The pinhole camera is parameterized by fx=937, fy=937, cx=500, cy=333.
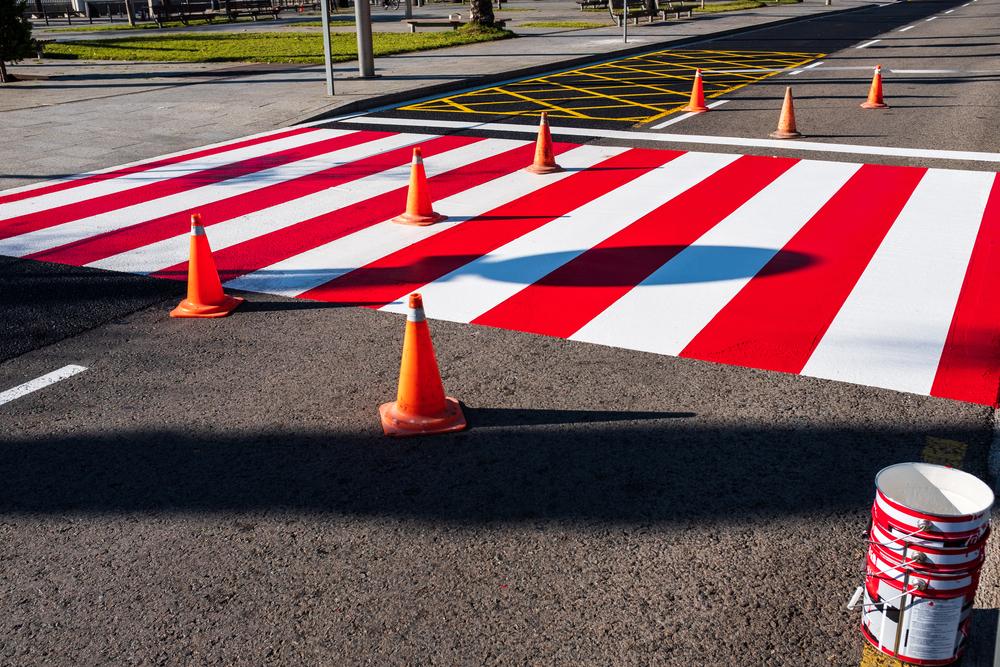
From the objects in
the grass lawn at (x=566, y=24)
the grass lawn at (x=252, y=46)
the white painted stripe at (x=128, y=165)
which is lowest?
the white painted stripe at (x=128, y=165)

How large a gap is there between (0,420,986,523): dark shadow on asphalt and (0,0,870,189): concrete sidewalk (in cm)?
711

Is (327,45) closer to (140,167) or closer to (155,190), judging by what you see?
(140,167)

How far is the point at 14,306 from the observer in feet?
20.8

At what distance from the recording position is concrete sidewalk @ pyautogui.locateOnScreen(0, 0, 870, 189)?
11969 mm

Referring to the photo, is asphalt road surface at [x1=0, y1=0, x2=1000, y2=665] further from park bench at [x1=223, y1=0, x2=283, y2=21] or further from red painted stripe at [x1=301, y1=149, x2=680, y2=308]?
park bench at [x1=223, y1=0, x2=283, y2=21]

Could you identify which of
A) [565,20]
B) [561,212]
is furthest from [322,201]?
[565,20]

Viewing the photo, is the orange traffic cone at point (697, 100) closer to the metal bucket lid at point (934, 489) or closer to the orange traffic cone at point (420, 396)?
the orange traffic cone at point (420, 396)

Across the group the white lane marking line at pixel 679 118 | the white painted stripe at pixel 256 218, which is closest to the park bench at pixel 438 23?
the white lane marking line at pixel 679 118

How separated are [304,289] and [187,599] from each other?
3.51 meters

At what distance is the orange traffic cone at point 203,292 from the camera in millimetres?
6062

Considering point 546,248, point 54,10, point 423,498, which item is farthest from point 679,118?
point 54,10

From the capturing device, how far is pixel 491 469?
421 cm

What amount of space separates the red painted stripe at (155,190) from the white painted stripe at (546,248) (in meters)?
4.04

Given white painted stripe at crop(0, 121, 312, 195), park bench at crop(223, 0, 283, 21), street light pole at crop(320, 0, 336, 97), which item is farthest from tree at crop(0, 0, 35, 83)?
park bench at crop(223, 0, 283, 21)
